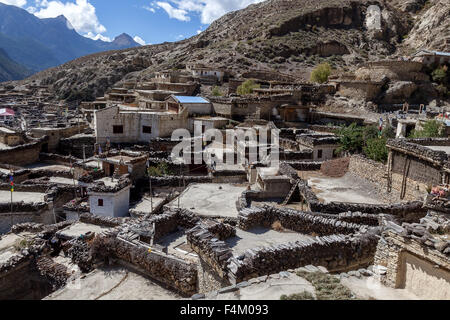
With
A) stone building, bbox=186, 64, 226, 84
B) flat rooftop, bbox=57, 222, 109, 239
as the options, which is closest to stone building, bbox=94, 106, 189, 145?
flat rooftop, bbox=57, 222, 109, 239

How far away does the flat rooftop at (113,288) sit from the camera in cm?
671

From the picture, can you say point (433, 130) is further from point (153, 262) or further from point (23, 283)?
point (23, 283)

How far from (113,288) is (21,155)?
2152cm

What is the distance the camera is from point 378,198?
13.2 meters

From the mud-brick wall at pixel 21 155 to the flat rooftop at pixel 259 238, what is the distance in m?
21.1

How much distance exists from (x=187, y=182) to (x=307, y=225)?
371 inches

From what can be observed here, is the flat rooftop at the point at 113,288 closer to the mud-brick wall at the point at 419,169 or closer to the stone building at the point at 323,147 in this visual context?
the mud-brick wall at the point at 419,169

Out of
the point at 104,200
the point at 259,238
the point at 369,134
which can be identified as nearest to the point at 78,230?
the point at 104,200

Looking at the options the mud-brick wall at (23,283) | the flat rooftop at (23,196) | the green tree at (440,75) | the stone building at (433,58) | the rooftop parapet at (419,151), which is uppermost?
the stone building at (433,58)

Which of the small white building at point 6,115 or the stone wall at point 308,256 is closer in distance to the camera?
the stone wall at point 308,256

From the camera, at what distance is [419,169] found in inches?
476

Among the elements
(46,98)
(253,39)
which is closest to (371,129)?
(253,39)

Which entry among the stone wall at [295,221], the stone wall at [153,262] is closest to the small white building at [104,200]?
the stone wall at [153,262]

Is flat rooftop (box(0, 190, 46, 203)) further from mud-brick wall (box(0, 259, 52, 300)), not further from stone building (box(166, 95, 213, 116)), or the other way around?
stone building (box(166, 95, 213, 116))
